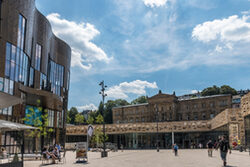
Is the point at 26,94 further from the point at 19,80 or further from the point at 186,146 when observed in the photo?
the point at 186,146

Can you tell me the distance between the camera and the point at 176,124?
54.8 meters

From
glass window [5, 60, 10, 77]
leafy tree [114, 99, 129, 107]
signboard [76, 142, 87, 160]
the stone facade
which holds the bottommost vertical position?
signboard [76, 142, 87, 160]

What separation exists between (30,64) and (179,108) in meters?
57.7

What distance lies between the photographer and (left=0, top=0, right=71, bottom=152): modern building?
1140 inches

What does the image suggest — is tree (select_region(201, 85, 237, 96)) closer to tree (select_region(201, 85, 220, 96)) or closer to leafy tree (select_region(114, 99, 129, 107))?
tree (select_region(201, 85, 220, 96))

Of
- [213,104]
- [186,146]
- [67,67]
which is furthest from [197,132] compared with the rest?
[67,67]

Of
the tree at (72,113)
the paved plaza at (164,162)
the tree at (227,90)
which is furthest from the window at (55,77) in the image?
the tree at (72,113)

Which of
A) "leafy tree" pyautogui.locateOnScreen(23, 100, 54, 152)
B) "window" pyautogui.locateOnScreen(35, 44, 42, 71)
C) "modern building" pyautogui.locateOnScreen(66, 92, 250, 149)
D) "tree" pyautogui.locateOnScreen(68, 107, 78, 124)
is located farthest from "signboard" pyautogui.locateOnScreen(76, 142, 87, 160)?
"tree" pyautogui.locateOnScreen(68, 107, 78, 124)

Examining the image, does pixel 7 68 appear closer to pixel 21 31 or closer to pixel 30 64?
pixel 21 31

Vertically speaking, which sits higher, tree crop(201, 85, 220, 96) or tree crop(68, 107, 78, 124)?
tree crop(201, 85, 220, 96)

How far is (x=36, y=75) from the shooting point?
1543 inches

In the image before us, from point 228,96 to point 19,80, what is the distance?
6094 centimetres

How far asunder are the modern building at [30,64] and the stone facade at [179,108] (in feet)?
118

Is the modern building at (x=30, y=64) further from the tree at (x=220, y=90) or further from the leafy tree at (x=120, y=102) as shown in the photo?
the leafy tree at (x=120, y=102)
